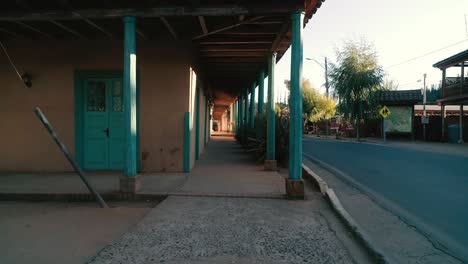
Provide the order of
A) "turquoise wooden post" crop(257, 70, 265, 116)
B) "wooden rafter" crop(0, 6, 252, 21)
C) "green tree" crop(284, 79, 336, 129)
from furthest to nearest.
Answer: "green tree" crop(284, 79, 336, 129) < "turquoise wooden post" crop(257, 70, 265, 116) < "wooden rafter" crop(0, 6, 252, 21)

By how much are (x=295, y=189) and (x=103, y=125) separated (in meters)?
5.18

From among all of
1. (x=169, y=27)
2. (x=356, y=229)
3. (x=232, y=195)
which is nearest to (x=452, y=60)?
(x=169, y=27)

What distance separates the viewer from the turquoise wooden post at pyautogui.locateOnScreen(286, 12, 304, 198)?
635cm

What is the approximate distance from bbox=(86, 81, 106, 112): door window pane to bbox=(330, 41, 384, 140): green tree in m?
24.3

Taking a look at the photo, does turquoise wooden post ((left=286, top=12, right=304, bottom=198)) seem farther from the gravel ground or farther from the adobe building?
the adobe building

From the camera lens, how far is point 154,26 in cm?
782

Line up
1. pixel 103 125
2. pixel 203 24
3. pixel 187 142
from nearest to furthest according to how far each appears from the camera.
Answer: pixel 203 24, pixel 187 142, pixel 103 125

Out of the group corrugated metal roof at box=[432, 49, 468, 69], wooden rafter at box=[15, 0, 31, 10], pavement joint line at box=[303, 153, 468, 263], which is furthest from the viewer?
corrugated metal roof at box=[432, 49, 468, 69]

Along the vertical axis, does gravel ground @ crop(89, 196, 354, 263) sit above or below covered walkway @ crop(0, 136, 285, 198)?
below

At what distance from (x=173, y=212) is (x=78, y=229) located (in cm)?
132

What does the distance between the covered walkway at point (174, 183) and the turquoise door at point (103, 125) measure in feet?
1.72

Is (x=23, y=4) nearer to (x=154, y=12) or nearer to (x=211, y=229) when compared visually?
(x=154, y=12)

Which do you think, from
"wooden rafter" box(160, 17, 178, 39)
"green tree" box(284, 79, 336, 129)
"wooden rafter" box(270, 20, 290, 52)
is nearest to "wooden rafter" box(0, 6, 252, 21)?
"wooden rafter" box(160, 17, 178, 39)

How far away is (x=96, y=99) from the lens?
9.09 metres
